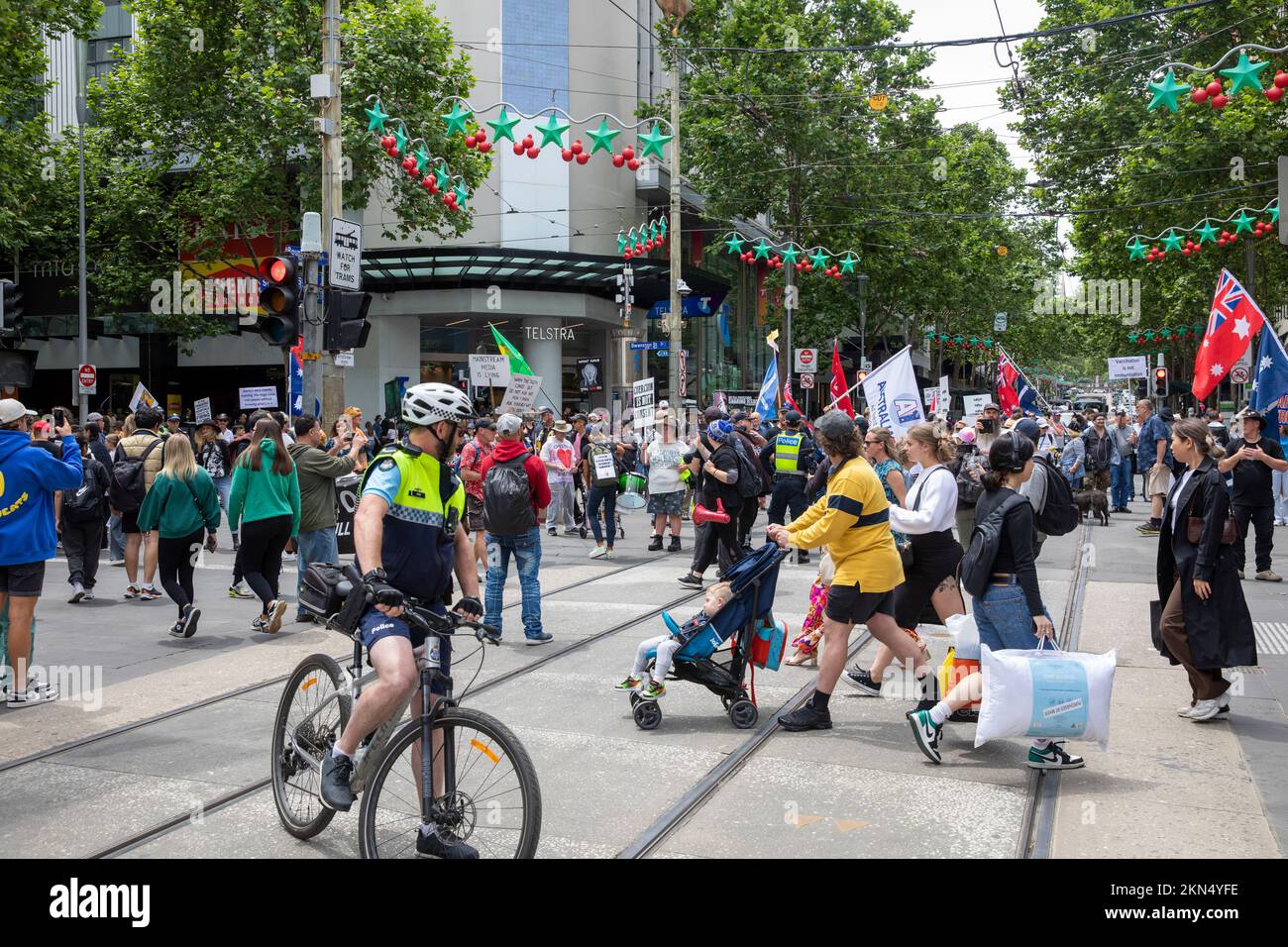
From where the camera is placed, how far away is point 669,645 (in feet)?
22.1

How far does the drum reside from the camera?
16.8 metres

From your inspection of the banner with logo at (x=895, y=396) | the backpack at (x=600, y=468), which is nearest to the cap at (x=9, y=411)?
the banner with logo at (x=895, y=396)

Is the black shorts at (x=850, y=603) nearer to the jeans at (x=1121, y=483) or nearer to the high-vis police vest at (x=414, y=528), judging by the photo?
the high-vis police vest at (x=414, y=528)

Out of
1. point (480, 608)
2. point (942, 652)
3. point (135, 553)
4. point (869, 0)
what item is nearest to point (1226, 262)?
point (869, 0)

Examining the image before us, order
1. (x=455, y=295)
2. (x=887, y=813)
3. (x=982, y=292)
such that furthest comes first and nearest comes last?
1. (x=982, y=292)
2. (x=455, y=295)
3. (x=887, y=813)

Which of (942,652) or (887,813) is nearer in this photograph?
(887,813)

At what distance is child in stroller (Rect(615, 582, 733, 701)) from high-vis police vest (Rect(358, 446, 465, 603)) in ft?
7.48

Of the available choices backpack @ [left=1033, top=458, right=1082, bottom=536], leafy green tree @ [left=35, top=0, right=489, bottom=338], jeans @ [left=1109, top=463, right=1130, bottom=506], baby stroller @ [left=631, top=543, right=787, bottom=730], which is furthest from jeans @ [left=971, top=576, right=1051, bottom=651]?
leafy green tree @ [left=35, top=0, right=489, bottom=338]

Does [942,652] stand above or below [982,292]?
below

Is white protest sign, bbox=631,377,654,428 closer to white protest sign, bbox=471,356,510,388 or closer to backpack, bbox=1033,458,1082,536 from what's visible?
white protest sign, bbox=471,356,510,388

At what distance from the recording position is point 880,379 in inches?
481

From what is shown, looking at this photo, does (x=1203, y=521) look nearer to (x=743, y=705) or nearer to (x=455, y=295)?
(x=743, y=705)

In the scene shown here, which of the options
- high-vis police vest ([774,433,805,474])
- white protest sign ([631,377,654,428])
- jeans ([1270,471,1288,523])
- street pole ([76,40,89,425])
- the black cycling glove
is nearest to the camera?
the black cycling glove
